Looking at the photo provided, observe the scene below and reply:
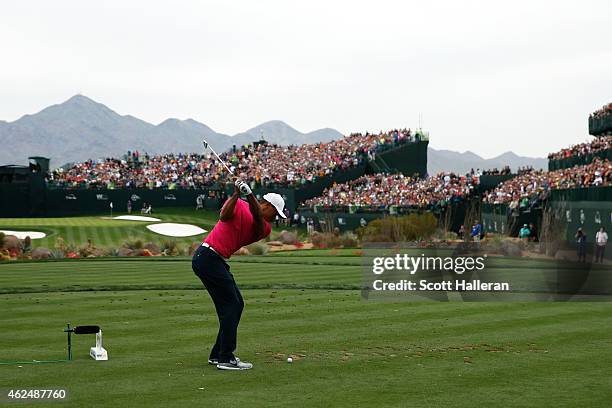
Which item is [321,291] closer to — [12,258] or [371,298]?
[371,298]

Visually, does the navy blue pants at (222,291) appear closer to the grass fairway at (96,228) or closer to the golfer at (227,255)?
the golfer at (227,255)

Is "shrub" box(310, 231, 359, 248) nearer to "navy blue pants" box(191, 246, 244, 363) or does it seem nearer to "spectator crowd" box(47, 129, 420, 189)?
"spectator crowd" box(47, 129, 420, 189)

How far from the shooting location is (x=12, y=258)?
4038 cm

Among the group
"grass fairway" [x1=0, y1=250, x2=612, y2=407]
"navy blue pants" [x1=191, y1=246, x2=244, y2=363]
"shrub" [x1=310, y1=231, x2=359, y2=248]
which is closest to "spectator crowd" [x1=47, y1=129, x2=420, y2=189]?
"shrub" [x1=310, y1=231, x2=359, y2=248]

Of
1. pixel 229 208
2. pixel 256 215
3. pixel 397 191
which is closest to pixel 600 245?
pixel 397 191

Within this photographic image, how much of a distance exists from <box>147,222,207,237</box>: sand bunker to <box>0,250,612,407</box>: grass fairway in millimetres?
35771

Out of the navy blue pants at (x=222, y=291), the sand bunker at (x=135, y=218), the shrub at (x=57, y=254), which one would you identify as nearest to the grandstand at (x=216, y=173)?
the sand bunker at (x=135, y=218)

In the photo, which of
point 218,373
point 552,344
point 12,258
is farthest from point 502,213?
point 218,373

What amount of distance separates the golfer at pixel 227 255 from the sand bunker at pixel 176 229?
47.1m

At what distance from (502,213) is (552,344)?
118ft

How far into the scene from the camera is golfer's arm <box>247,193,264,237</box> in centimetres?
1089

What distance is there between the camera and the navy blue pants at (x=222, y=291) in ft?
37.2

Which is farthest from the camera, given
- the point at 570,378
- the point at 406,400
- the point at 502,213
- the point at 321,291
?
the point at 502,213

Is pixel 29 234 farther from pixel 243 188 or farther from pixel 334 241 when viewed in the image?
pixel 243 188
